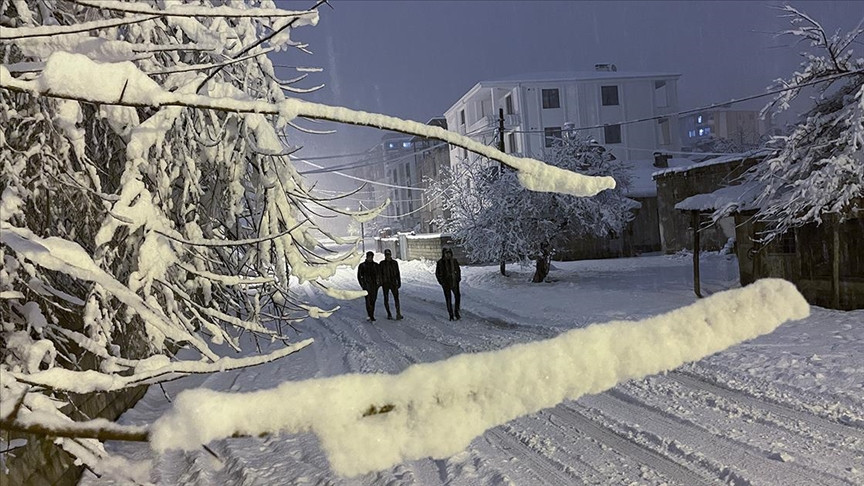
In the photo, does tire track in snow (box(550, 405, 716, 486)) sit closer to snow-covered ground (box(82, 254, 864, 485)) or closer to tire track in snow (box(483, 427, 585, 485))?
snow-covered ground (box(82, 254, 864, 485))

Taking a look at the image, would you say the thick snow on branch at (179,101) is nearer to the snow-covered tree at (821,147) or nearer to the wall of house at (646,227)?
the snow-covered tree at (821,147)

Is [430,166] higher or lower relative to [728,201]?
higher

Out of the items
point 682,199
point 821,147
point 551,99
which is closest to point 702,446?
point 821,147

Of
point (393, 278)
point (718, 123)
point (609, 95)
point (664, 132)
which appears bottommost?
point (393, 278)

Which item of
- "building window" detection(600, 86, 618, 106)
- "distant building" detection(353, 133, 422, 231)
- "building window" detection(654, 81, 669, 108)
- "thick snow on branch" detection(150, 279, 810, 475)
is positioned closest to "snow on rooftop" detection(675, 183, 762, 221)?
"thick snow on branch" detection(150, 279, 810, 475)

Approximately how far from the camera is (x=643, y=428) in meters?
6.05

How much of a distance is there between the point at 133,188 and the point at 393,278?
12.3 metres

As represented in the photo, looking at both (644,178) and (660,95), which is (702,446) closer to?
(644,178)

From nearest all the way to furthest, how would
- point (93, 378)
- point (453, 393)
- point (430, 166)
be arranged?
point (453, 393) < point (93, 378) < point (430, 166)

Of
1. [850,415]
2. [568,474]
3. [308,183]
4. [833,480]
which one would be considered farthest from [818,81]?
[308,183]

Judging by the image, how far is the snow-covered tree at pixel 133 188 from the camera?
124 centimetres

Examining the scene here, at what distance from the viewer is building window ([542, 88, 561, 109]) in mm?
41500

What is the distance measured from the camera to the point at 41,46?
201 centimetres

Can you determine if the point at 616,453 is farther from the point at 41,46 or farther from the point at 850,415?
the point at 41,46
